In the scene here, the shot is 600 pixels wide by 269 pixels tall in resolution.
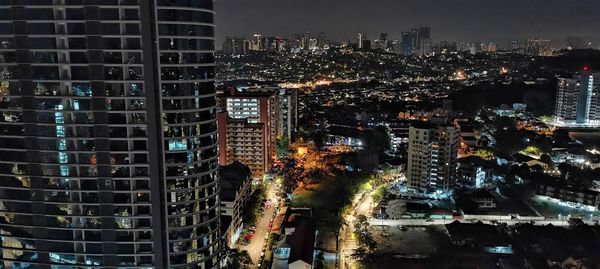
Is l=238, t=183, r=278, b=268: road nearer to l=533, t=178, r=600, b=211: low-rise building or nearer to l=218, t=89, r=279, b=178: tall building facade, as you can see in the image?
l=218, t=89, r=279, b=178: tall building facade

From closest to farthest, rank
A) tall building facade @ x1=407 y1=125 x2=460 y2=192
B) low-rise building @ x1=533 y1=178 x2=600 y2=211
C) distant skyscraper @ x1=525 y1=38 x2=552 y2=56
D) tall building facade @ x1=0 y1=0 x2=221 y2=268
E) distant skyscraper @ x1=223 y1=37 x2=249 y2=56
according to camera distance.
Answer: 1. tall building facade @ x1=0 y1=0 x2=221 y2=268
2. low-rise building @ x1=533 y1=178 x2=600 y2=211
3. tall building facade @ x1=407 y1=125 x2=460 y2=192
4. distant skyscraper @ x1=223 y1=37 x2=249 y2=56
5. distant skyscraper @ x1=525 y1=38 x2=552 y2=56

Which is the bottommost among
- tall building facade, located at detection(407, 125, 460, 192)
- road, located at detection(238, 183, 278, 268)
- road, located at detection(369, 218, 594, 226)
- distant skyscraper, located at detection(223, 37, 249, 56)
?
road, located at detection(369, 218, 594, 226)

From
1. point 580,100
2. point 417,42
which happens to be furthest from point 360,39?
point 580,100

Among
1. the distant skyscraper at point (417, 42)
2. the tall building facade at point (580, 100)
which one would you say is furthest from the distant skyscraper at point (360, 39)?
the tall building facade at point (580, 100)

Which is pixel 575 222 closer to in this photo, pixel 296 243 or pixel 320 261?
pixel 320 261

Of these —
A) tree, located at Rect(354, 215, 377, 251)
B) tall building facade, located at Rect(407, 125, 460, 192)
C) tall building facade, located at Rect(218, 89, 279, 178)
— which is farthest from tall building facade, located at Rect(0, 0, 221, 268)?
tall building facade, located at Rect(407, 125, 460, 192)
